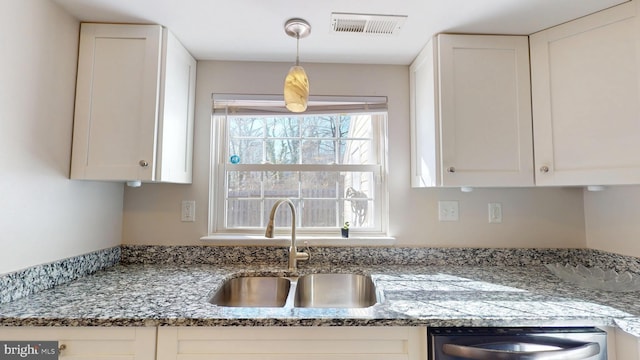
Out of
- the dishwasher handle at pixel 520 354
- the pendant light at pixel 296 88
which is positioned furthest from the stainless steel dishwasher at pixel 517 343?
the pendant light at pixel 296 88

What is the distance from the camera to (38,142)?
1226mm

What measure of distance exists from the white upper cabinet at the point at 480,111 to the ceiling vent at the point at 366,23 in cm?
25

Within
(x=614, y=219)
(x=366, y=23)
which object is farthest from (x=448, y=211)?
(x=366, y=23)

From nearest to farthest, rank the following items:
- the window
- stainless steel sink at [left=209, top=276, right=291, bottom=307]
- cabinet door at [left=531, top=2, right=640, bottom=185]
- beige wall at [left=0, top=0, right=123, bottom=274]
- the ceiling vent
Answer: beige wall at [left=0, top=0, right=123, bottom=274] → cabinet door at [left=531, top=2, right=640, bottom=185] → the ceiling vent → stainless steel sink at [left=209, top=276, right=291, bottom=307] → the window

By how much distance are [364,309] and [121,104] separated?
1447mm

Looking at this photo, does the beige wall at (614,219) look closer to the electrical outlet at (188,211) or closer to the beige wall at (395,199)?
the beige wall at (395,199)

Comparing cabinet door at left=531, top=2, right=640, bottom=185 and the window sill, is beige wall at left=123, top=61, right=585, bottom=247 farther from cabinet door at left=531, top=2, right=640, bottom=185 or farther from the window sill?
cabinet door at left=531, top=2, right=640, bottom=185

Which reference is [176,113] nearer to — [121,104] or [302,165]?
[121,104]

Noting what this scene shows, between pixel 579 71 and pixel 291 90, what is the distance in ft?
4.46

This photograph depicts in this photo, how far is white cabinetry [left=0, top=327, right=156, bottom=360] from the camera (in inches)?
37.9

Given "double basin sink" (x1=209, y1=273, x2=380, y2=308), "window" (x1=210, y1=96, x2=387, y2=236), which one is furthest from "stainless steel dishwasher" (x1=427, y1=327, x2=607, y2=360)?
"window" (x1=210, y1=96, x2=387, y2=236)

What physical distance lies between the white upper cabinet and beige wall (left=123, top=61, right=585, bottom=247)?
0.32 metres

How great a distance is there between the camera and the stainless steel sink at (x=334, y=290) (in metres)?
1.55

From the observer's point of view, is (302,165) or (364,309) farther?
(302,165)
